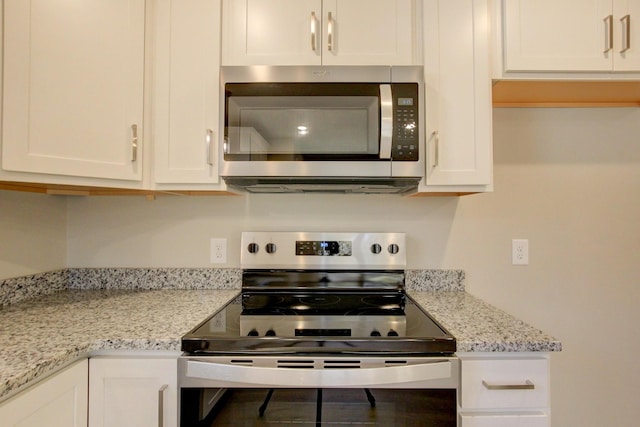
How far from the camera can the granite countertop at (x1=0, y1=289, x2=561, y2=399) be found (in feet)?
2.64

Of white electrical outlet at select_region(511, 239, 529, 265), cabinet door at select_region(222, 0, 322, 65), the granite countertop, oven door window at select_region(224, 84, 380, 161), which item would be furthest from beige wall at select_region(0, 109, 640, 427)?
cabinet door at select_region(222, 0, 322, 65)

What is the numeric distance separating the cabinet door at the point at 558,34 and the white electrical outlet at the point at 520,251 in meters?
0.73

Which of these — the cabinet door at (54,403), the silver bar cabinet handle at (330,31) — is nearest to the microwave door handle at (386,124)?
the silver bar cabinet handle at (330,31)

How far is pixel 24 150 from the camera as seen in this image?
0.96 meters

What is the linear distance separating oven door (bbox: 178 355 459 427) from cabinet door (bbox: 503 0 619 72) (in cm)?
114

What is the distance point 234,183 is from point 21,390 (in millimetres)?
838

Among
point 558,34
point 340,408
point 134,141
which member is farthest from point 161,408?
point 558,34

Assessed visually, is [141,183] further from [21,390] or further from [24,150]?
[21,390]

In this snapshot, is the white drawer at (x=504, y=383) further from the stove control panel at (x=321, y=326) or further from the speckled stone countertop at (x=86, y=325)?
the speckled stone countertop at (x=86, y=325)

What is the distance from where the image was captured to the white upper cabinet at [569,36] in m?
1.26

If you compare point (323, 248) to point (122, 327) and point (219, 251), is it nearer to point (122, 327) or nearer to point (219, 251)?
point (219, 251)

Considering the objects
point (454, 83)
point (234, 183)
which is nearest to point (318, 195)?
point (234, 183)

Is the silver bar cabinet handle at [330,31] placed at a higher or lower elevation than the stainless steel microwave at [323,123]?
higher

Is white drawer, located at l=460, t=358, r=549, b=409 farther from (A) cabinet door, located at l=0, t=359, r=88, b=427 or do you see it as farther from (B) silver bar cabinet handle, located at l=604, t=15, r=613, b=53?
(B) silver bar cabinet handle, located at l=604, t=15, r=613, b=53
